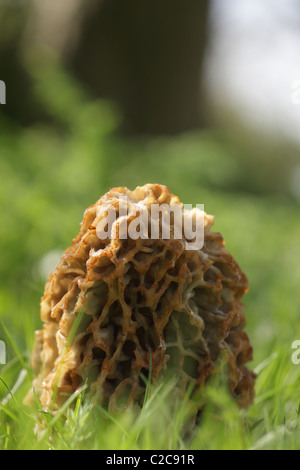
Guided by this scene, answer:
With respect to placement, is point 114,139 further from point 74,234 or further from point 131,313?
point 131,313

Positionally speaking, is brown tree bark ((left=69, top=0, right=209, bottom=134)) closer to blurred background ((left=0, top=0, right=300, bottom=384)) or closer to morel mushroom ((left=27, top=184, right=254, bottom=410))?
blurred background ((left=0, top=0, right=300, bottom=384))

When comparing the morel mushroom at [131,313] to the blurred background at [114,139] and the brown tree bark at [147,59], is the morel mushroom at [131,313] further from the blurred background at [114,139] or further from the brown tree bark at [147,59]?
the brown tree bark at [147,59]

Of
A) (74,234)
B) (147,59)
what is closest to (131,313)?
(74,234)

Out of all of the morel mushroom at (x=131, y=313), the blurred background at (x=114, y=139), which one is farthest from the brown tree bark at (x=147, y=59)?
the morel mushroom at (x=131, y=313)

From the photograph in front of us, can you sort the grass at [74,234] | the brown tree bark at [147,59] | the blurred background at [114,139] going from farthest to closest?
the brown tree bark at [147,59]
the blurred background at [114,139]
the grass at [74,234]

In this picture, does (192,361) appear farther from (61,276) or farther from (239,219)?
(239,219)

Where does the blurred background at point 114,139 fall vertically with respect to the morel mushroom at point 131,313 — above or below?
above
